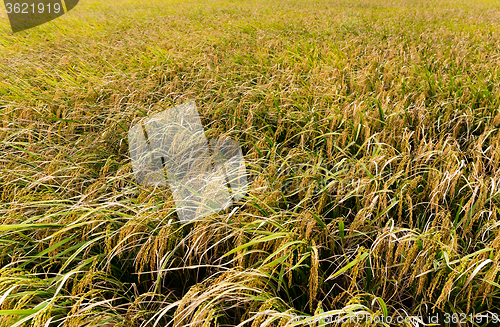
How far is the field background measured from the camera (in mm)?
1179

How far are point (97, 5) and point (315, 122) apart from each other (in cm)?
1292

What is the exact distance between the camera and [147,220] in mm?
1442

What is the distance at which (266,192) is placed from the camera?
1.55 m

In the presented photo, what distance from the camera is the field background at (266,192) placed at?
1179 millimetres

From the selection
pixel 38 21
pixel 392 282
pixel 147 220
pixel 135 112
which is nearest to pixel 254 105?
pixel 135 112
